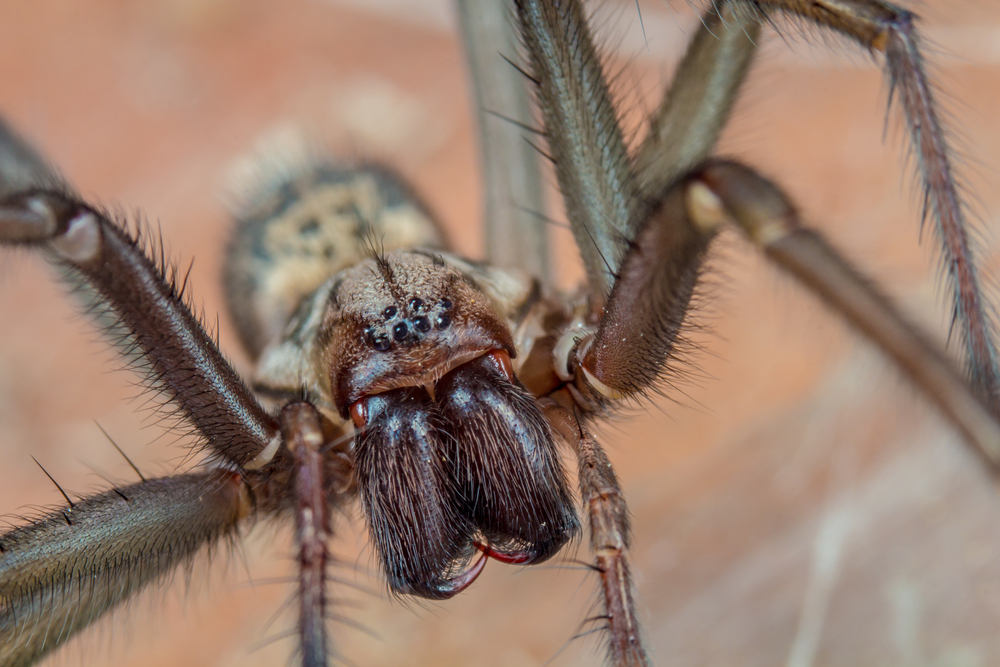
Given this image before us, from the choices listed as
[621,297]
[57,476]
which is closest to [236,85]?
[57,476]

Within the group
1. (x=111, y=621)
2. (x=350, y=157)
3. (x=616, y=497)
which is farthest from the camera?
(x=350, y=157)

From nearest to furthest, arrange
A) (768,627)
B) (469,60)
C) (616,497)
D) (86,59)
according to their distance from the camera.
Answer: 1. (616,497)
2. (768,627)
3. (469,60)
4. (86,59)

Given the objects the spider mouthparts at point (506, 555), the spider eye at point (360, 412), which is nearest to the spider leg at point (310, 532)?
the spider eye at point (360, 412)

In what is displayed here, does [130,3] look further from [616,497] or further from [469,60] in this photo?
[616,497]

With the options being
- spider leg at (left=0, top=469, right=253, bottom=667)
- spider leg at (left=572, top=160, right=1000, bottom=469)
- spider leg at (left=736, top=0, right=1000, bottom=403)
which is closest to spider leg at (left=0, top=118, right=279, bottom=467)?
spider leg at (left=0, top=469, right=253, bottom=667)

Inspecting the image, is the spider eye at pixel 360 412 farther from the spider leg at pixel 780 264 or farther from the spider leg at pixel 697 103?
the spider leg at pixel 697 103

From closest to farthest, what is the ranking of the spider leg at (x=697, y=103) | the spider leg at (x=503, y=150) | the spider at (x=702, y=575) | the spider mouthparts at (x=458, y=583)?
the spider mouthparts at (x=458, y=583)
the spider leg at (x=697, y=103)
the spider at (x=702, y=575)
the spider leg at (x=503, y=150)

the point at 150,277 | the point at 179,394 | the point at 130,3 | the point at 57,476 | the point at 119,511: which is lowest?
the point at 57,476
